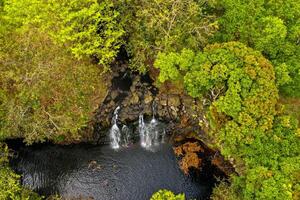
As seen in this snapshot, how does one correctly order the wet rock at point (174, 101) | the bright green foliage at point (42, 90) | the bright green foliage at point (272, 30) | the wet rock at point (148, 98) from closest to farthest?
the bright green foliage at point (272, 30) < the bright green foliage at point (42, 90) < the wet rock at point (174, 101) < the wet rock at point (148, 98)

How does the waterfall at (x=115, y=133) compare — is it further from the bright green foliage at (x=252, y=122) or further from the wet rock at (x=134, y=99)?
the bright green foliage at (x=252, y=122)

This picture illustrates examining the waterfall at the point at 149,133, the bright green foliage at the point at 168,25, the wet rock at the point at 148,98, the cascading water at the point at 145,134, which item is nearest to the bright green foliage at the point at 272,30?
the bright green foliage at the point at 168,25

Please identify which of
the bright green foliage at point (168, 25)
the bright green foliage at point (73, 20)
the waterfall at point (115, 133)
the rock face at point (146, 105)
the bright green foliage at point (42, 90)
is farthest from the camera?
the waterfall at point (115, 133)

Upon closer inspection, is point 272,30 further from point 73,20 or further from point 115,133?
point 115,133

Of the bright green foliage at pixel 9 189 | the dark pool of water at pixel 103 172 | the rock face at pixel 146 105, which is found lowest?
the dark pool of water at pixel 103 172

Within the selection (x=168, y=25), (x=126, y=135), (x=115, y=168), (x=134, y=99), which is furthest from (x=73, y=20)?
(x=115, y=168)

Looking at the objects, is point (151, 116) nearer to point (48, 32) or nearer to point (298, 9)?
point (48, 32)
